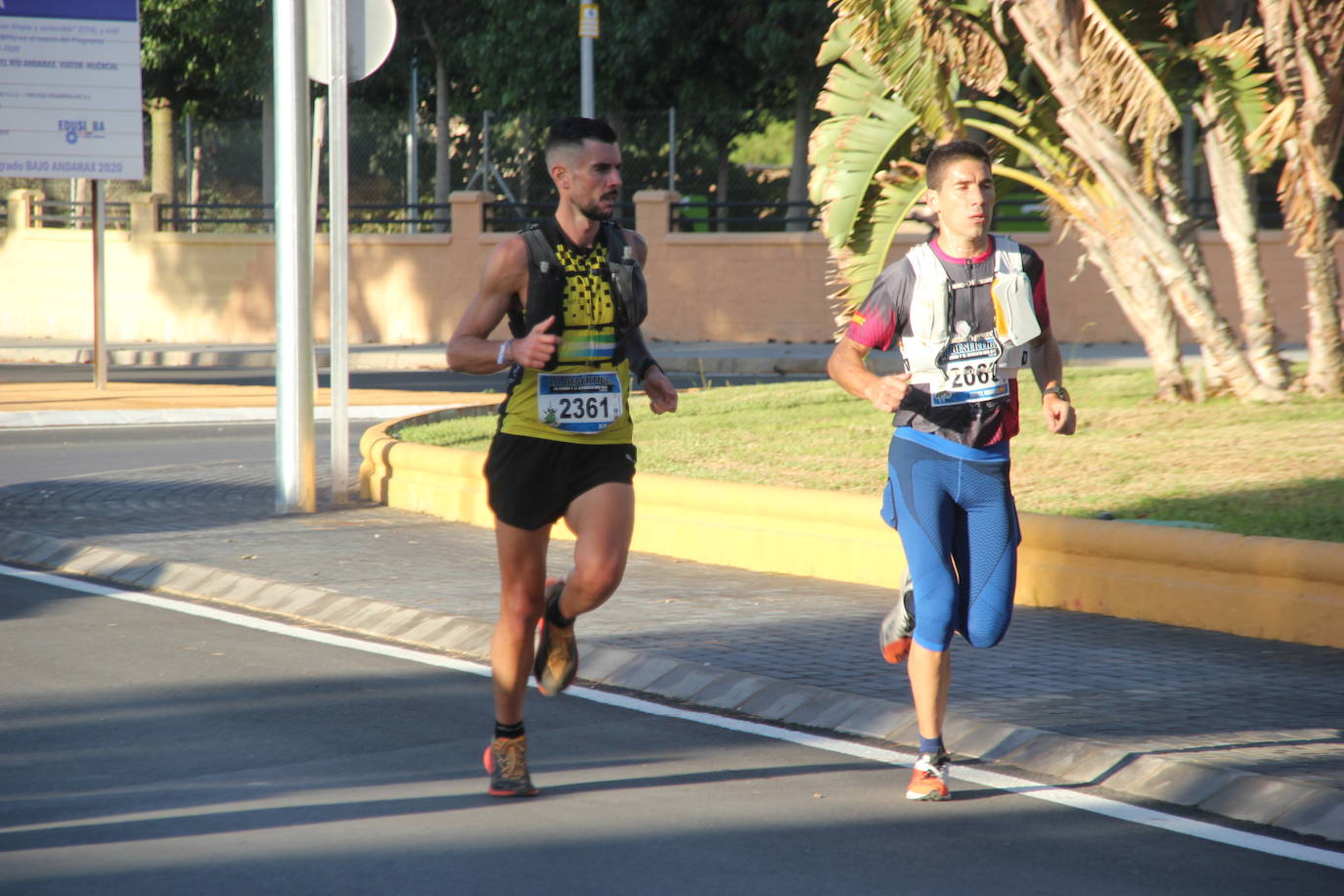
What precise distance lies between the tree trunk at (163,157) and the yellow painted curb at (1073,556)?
76.6ft

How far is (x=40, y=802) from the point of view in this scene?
5.55m

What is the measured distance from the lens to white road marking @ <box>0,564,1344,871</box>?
17.0 ft

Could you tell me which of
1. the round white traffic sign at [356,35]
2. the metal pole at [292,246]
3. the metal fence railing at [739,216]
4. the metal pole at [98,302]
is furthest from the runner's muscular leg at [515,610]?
the metal fence railing at [739,216]

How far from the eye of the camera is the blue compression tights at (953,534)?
215 inches

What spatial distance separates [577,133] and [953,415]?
139 cm

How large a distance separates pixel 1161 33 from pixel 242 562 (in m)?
8.49

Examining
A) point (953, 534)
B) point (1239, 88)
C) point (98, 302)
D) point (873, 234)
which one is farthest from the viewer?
point (98, 302)

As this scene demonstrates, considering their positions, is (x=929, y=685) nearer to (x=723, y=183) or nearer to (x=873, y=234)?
(x=873, y=234)

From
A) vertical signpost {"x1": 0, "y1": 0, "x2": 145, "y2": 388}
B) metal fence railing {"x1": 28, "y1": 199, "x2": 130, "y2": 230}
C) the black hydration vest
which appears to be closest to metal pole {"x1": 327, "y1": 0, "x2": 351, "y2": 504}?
the black hydration vest

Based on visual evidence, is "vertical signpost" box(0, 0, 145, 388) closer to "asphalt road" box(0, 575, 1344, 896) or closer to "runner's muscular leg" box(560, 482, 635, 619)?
"asphalt road" box(0, 575, 1344, 896)

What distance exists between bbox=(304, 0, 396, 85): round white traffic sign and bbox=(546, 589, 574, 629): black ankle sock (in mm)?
6345

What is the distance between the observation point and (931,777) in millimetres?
5523

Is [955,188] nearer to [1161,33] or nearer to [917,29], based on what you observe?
Result: [917,29]

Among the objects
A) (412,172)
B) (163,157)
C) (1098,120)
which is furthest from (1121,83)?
(163,157)
